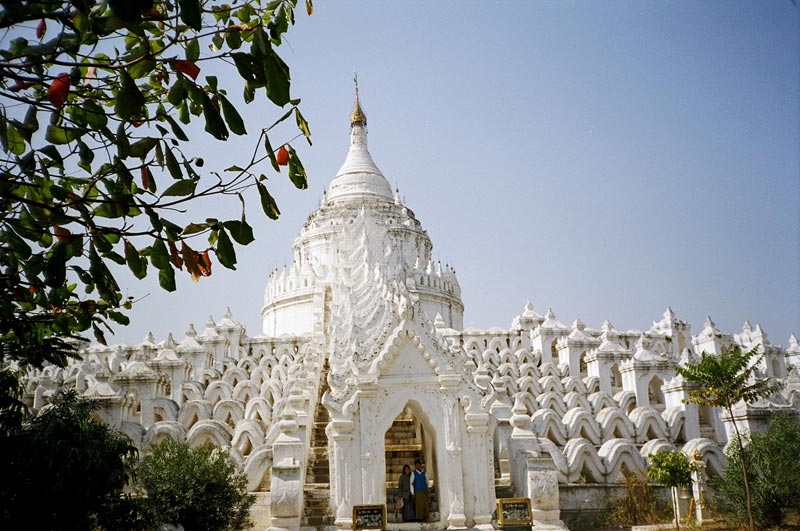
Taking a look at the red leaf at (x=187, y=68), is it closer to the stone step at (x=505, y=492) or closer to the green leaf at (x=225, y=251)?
the green leaf at (x=225, y=251)

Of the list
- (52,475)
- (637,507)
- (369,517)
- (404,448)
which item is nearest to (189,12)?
(52,475)

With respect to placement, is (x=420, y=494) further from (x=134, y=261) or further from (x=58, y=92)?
(x=58, y=92)

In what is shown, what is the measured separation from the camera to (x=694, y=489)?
1369cm

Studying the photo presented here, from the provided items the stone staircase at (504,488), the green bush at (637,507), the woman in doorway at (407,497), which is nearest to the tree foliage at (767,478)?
the green bush at (637,507)

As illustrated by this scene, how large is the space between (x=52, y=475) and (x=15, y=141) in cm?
424

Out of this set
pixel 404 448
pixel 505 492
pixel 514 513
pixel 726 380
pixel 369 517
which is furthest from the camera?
pixel 404 448

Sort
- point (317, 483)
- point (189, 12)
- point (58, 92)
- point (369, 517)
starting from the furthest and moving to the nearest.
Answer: point (317, 483) → point (369, 517) → point (58, 92) → point (189, 12)

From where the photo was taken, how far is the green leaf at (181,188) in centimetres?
404

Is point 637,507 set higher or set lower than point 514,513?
lower

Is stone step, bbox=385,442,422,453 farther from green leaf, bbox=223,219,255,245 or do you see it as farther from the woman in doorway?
green leaf, bbox=223,219,255,245

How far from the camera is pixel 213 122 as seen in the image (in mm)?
3762

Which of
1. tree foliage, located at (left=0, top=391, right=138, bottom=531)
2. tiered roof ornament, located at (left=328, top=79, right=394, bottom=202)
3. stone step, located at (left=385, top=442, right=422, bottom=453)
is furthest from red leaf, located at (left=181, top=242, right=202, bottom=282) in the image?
tiered roof ornament, located at (left=328, top=79, right=394, bottom=202)

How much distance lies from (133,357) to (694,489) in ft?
77.3

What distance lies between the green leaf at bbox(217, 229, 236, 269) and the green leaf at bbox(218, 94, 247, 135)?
593 millimetres
